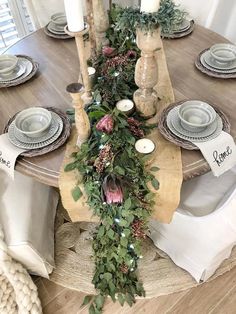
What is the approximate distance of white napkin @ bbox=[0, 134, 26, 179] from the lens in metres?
1.03

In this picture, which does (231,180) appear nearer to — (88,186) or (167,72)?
(167,72)

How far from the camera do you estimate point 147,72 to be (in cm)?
106

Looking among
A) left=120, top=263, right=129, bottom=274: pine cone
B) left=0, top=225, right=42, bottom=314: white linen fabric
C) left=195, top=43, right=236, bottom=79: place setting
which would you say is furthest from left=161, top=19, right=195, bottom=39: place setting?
left=0, top=225, right=42, bottom=314: white linen fabric

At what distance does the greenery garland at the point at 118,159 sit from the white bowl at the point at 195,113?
0.13m

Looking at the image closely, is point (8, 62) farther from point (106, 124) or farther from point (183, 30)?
point (183, 30)

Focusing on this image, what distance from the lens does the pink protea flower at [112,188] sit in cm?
94

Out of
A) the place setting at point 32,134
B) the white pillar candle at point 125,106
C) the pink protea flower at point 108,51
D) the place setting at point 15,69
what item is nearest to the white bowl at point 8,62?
the place setting at point 15,69

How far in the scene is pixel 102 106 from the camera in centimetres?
110

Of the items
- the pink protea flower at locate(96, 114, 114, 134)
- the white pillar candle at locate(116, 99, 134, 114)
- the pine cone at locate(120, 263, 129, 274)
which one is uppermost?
the pink protea flower at locate(96, 114, 114, 134)

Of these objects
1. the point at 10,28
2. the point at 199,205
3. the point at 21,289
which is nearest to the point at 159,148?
the point at 199,205

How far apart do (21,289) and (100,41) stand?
1056 millimetres

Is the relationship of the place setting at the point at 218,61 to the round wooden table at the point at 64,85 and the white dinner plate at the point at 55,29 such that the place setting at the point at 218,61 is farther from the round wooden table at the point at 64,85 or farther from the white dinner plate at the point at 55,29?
the white dinner plate at the point at 55,29

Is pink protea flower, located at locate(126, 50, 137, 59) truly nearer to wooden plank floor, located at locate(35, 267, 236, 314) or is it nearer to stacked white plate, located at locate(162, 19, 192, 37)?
stacked white plate, located at locate(162, 19, 192, 37)

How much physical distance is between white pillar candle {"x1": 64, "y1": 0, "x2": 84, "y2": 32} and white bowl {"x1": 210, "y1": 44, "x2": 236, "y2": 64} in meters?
0.62
